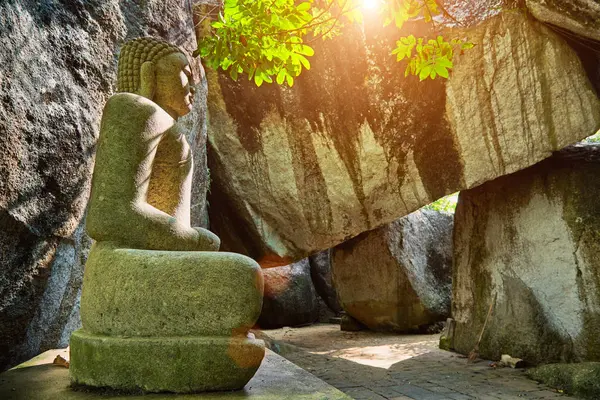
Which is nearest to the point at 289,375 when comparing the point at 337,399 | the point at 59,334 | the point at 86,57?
the point at 337,399

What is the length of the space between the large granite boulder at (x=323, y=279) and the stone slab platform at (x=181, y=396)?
9604 millimetres

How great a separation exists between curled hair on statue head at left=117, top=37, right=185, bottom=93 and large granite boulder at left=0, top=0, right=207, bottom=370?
2.11 ft

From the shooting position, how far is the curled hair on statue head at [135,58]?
2.76 metres

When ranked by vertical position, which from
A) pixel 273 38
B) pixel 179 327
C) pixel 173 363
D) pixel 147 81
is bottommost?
pixel 173 363

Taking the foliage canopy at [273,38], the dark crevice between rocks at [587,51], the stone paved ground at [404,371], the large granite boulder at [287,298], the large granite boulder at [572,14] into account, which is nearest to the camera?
the foliage canopy at [273,38]

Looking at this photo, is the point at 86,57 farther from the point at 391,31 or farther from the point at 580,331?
the point at 580,331

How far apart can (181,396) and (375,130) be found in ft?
15.4

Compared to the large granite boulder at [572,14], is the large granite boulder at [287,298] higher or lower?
lower

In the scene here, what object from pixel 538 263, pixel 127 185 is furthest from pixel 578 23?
pixel 127 185

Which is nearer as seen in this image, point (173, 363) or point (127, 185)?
point (173, 363)

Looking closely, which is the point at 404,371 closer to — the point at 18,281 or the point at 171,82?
the point at 18,281

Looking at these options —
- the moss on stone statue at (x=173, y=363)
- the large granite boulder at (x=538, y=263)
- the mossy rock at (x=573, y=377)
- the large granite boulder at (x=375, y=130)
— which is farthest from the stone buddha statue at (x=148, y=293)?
the large granite boulder at (x=538, y=263)

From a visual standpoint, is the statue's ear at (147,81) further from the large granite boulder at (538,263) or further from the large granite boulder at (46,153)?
the large granite boulder at (538,263)

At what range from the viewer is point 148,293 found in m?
2.12
